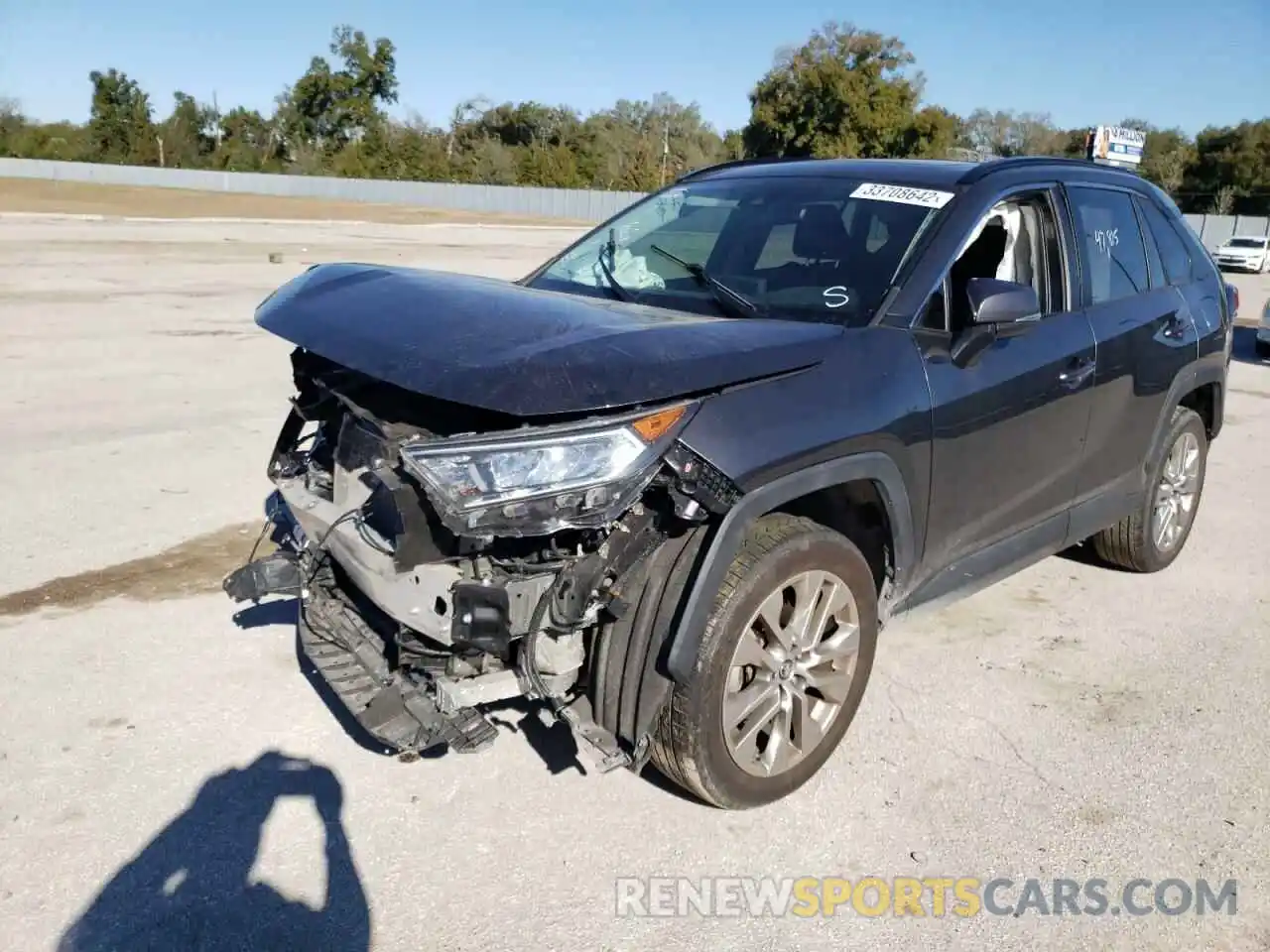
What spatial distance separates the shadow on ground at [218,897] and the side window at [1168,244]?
14.2 feet

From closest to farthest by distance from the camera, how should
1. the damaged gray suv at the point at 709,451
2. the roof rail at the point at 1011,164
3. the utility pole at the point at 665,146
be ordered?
the damaged gray suv at the point at 709,451 < the roof rail at the point at 1011,164 < the utility pole at the point at 665,146

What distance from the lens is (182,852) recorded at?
2969 mm

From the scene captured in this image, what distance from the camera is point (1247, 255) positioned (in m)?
37.8

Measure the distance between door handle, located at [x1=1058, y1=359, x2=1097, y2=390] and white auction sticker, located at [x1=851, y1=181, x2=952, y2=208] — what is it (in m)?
0.82

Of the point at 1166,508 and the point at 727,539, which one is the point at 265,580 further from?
the point at 1166,508

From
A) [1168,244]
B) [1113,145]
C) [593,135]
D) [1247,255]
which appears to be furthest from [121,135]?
[1168,244]

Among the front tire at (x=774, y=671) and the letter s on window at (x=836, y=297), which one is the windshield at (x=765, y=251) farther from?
the front tire at (x=774, y=671)

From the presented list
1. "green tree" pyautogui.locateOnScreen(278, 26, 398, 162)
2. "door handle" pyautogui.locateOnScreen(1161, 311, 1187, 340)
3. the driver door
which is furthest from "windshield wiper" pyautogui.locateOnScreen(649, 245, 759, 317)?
"green tree" pyautogui.locateOnScreen(278, 26, 398, 162)

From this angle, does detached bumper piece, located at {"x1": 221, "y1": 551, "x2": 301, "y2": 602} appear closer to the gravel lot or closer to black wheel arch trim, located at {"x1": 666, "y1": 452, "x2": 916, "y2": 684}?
the gravel lot

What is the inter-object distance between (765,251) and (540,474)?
5.71ft

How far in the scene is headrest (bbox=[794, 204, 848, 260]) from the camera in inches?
151

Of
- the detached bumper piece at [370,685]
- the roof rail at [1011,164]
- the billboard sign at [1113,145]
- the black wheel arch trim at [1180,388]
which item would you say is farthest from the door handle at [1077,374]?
the billboard sign at [1113,145]

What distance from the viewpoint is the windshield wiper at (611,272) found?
13.1ft

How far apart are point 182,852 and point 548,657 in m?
1.18
